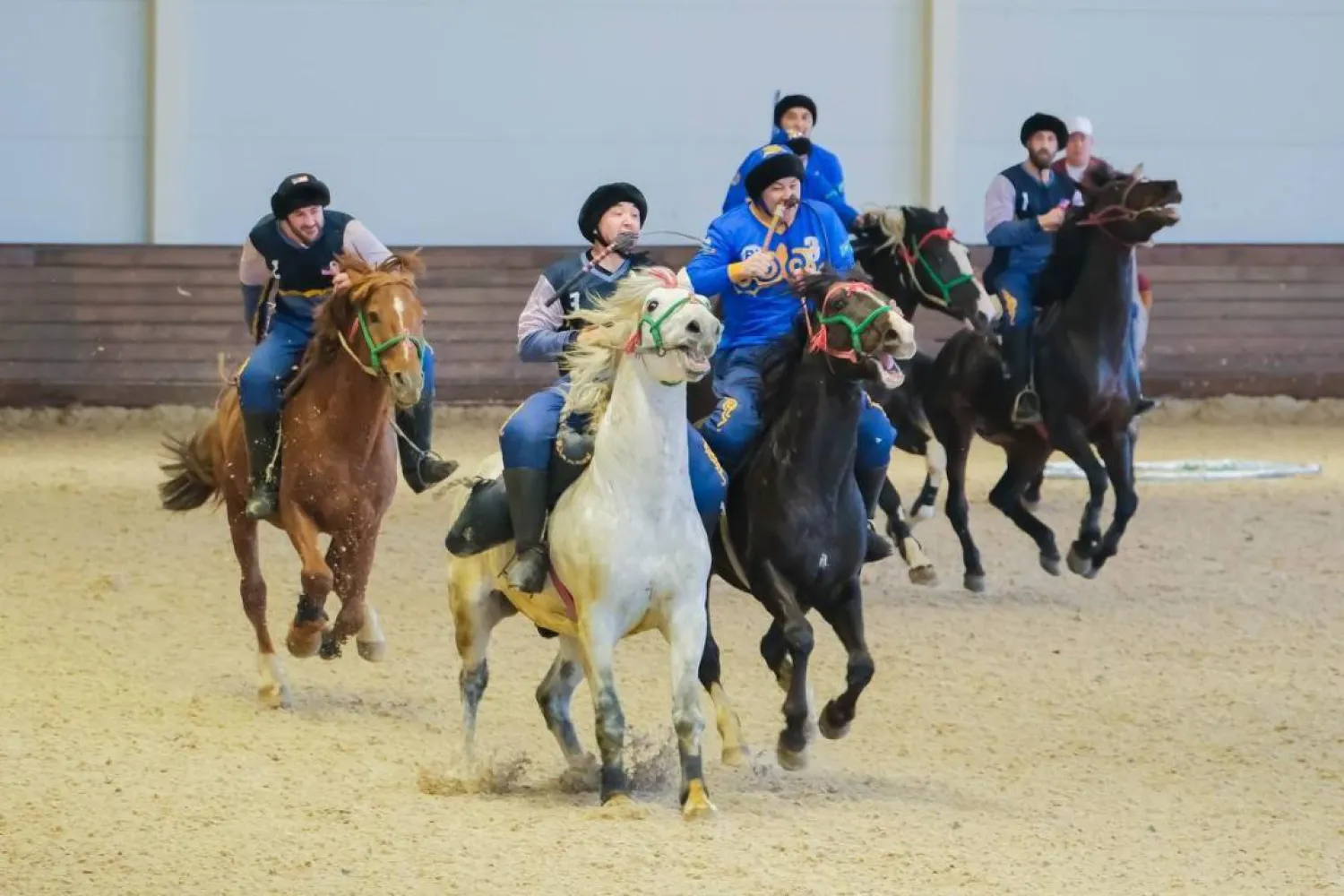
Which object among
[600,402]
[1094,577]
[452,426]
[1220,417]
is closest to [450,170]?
[452,426]

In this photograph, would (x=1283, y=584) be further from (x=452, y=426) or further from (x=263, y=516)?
(x=452, y=426)

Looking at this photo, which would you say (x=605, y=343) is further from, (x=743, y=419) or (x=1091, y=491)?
(x=1091, y=491)

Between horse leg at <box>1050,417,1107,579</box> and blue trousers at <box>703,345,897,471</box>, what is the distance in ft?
11.3

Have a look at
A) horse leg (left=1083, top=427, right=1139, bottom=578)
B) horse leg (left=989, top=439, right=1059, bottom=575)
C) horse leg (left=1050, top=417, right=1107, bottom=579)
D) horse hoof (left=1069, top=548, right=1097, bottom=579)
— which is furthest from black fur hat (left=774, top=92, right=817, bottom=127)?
horse hoof (left=1069, top=548, right=1097, bottom=579)

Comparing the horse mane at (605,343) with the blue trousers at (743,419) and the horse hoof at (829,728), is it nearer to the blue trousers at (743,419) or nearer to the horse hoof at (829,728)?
the blue trousers at (743,419)

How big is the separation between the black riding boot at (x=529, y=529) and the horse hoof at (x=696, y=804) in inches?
28.8

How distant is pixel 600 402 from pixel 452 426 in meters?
10.1

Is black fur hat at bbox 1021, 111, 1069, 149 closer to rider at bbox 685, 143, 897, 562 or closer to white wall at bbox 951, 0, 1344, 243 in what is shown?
rider at bbox 685, 143, 897, 562

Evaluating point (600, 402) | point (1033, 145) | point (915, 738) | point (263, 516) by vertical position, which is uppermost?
point (1033, 145)

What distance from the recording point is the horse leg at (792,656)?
→ 21.9 ft

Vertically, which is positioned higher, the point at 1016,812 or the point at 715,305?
the point at 715,305

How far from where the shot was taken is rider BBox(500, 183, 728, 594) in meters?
6.34

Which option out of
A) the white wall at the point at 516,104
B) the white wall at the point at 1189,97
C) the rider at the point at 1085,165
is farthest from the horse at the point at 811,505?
the white wall at the point at 1189,97

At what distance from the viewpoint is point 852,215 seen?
10.9 meters
